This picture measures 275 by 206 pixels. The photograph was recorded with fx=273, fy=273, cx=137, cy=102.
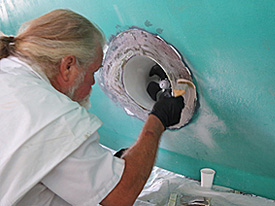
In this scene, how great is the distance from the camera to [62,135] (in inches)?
34.1

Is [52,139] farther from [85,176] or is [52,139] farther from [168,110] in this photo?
[168,110]

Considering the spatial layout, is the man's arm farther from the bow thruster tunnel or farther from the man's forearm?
the bow thruster tunnel

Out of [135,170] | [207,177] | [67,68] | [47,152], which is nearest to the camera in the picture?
[47,152]

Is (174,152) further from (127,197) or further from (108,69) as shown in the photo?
(127,197)

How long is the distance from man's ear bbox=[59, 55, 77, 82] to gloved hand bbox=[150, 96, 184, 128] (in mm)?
405

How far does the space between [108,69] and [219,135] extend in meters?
0.83

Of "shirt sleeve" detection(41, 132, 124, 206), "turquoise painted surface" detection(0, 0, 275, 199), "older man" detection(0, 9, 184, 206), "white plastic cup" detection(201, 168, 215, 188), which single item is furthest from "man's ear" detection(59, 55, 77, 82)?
"white plastic cup" detection(201, 168, 215, 188)

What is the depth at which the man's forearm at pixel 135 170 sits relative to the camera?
0.93m

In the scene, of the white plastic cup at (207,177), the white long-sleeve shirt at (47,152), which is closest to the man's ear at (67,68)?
the white long-sleeve shirt at (47,152)

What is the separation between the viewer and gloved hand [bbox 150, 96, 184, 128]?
4.16ft

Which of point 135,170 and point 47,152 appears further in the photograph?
point 135,170

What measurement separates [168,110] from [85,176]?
607 millimetres

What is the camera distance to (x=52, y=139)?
2.80 feet

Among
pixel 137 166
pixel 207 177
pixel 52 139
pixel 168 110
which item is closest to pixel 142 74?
pixel 168 110
